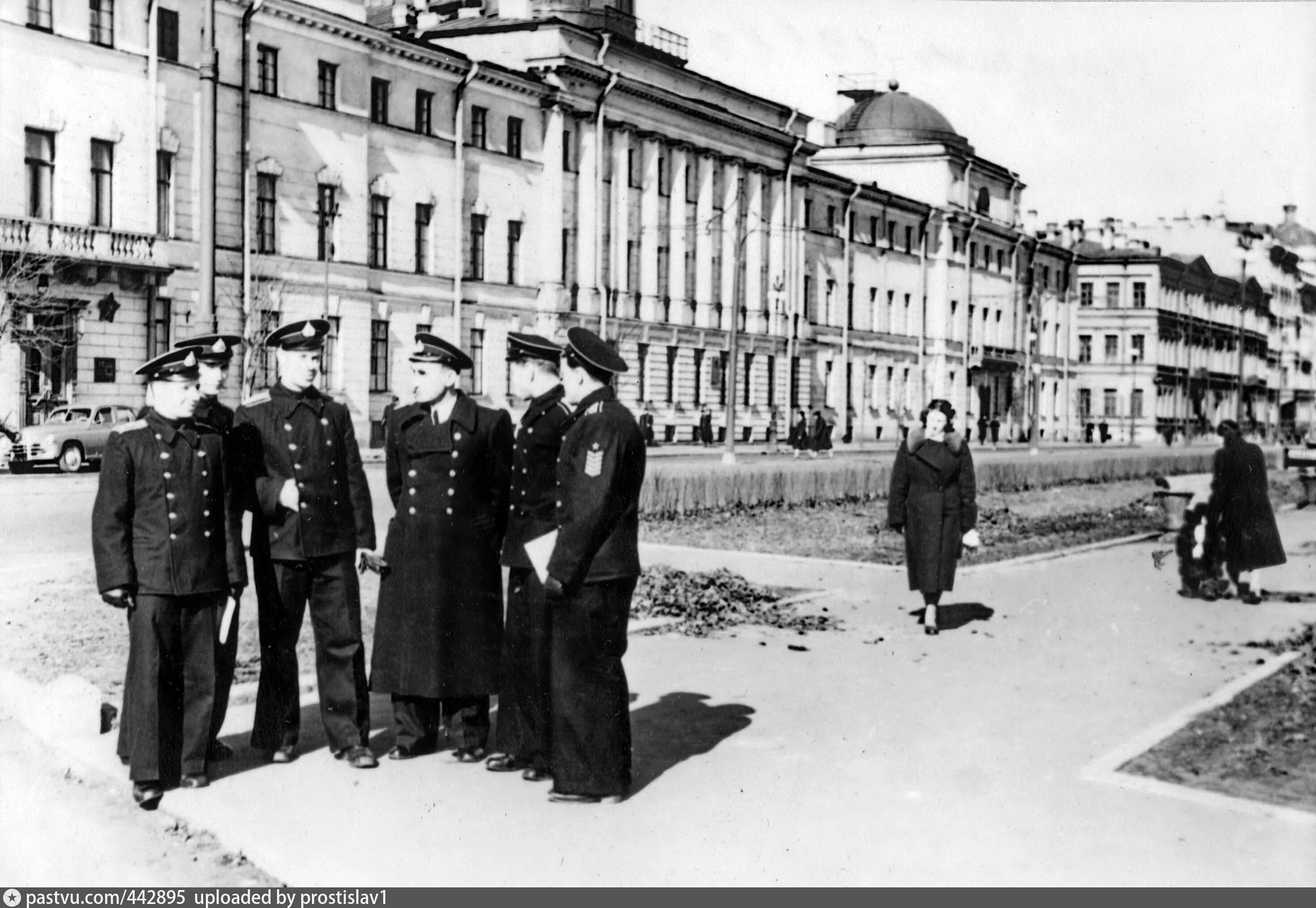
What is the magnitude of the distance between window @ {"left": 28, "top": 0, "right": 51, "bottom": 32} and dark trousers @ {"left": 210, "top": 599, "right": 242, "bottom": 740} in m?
27.0

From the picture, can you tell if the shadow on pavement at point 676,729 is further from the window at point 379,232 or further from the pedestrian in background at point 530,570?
the window at point 379,232

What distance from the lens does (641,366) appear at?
167ft

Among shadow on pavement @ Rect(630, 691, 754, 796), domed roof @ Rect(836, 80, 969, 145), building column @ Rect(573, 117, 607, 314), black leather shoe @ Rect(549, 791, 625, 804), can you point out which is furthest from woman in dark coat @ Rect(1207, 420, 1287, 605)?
domed roof @ Rect(836, 80, 969, 145)

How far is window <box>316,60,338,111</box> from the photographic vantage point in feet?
121

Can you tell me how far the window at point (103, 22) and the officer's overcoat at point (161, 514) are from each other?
27.6 meters

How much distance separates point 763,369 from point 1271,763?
2037 inches

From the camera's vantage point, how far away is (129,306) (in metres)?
32.0

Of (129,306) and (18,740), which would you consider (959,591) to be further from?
(129,306)

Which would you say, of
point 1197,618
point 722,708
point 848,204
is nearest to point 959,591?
point 1197,618

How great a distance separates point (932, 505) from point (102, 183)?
26.1 metres

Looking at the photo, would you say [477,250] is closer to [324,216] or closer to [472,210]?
[472,210]

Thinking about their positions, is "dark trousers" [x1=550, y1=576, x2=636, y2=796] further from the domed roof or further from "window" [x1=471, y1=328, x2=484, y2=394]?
the domed roof

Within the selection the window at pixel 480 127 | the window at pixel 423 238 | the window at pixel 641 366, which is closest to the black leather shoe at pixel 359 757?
the window at pixel 423 238

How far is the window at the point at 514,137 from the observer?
145ft
